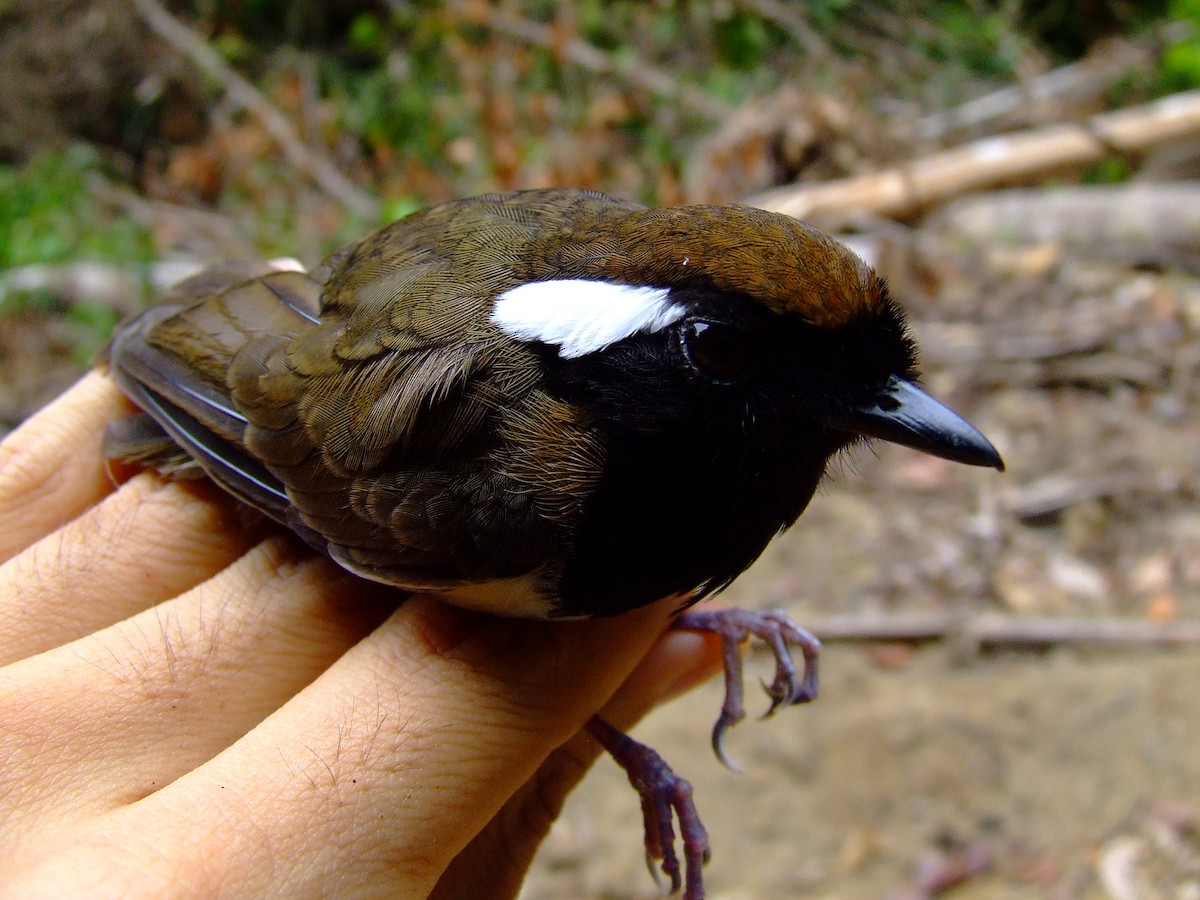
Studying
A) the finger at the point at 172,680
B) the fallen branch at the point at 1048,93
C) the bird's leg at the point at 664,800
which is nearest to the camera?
the finger at the point at 172,680

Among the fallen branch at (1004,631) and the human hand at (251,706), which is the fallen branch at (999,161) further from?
the human hand at (251,706)

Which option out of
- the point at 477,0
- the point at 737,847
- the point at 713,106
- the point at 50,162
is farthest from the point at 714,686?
the point at 50,162

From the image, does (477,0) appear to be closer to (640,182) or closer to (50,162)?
(640,182)

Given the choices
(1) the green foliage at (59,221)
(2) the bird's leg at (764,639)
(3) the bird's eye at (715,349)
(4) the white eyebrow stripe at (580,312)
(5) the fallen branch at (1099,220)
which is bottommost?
(5) the fallen branch at (1099,220)

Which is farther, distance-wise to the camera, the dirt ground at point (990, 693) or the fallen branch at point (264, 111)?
the fallen branch at point (264, 111)

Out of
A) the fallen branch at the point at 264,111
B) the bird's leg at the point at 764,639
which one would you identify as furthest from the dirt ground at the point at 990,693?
the fallen branch at the point at 264,111

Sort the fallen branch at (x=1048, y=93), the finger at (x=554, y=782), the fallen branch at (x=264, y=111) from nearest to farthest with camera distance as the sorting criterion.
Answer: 1. the finger at (x=554, y=782)
2. the fallen branch at (x=1048, y=93)
3. the fallen branch at (x=264, y=111)

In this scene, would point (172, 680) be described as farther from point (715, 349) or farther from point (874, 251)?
point (874, 251)
